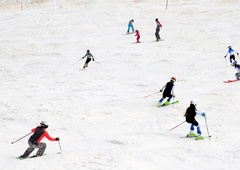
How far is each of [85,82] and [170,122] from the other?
23.4 feet

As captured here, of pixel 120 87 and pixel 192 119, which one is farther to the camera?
pixel 120 87

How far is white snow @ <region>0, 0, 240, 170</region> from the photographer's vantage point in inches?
437

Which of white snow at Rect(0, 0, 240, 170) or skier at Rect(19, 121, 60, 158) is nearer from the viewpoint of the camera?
skier at Rect(19, 121, 60, 158)

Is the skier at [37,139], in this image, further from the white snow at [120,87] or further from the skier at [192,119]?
the skier at [192,119]

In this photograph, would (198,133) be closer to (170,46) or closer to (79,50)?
(170,46)

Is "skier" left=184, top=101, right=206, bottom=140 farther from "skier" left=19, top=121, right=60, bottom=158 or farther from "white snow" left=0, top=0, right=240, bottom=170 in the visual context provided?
"skier" left=19, top=121, right=60, bottom=158

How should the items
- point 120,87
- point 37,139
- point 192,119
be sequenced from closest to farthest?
point 37,139 < point 192,119 < point 120,87

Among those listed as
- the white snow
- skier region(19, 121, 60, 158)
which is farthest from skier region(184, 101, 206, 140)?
skier region(19, 121, 60, 158)

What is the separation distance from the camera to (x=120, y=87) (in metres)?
18.5

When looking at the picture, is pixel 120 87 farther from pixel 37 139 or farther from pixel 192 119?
pixel 37 139

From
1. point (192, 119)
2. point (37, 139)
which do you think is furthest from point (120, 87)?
point (37, 139)

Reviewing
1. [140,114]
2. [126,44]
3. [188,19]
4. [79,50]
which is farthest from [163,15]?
[140,114]

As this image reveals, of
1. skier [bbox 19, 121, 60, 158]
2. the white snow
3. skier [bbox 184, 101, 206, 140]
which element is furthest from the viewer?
skier [bbox 184, 101, 206, 140]

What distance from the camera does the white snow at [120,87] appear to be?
1110cm
